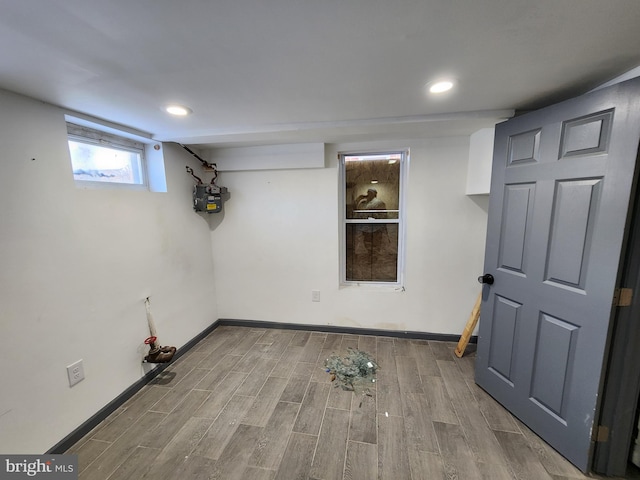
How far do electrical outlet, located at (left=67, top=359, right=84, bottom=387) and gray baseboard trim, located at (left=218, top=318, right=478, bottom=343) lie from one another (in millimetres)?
1519

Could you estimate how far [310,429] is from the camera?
5.27 feet

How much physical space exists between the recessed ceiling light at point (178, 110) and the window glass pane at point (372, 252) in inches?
70.3

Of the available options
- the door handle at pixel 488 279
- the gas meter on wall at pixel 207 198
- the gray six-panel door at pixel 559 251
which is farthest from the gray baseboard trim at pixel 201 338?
the gas meter on wall at pixel 207 198

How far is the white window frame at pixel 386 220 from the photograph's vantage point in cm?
255

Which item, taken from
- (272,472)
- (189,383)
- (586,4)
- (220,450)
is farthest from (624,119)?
(189,383)

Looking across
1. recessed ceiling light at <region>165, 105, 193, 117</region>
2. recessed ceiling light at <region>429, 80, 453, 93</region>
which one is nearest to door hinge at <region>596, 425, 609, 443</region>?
recessed ceiling light at <region>429, 80, 453, 93</region>

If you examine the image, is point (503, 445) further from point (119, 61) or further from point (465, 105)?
point (119, 61)

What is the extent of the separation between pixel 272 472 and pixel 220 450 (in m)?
0.36

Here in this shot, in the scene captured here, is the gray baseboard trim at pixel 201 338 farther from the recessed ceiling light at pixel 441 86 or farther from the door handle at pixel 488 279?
the recessed ceiling light at pixel 441 86

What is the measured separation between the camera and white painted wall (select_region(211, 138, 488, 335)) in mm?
2402

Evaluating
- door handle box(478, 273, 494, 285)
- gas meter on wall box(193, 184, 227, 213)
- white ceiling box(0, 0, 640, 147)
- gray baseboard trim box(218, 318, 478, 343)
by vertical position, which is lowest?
gray baseboard trim box(218, 318, 478, 343)

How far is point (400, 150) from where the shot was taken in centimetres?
248

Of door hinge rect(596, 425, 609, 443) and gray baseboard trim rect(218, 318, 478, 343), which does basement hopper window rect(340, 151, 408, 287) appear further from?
door hinge rect(596, 425, 609, 443)

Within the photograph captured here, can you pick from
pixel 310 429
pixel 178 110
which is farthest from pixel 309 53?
pixel 310 429
